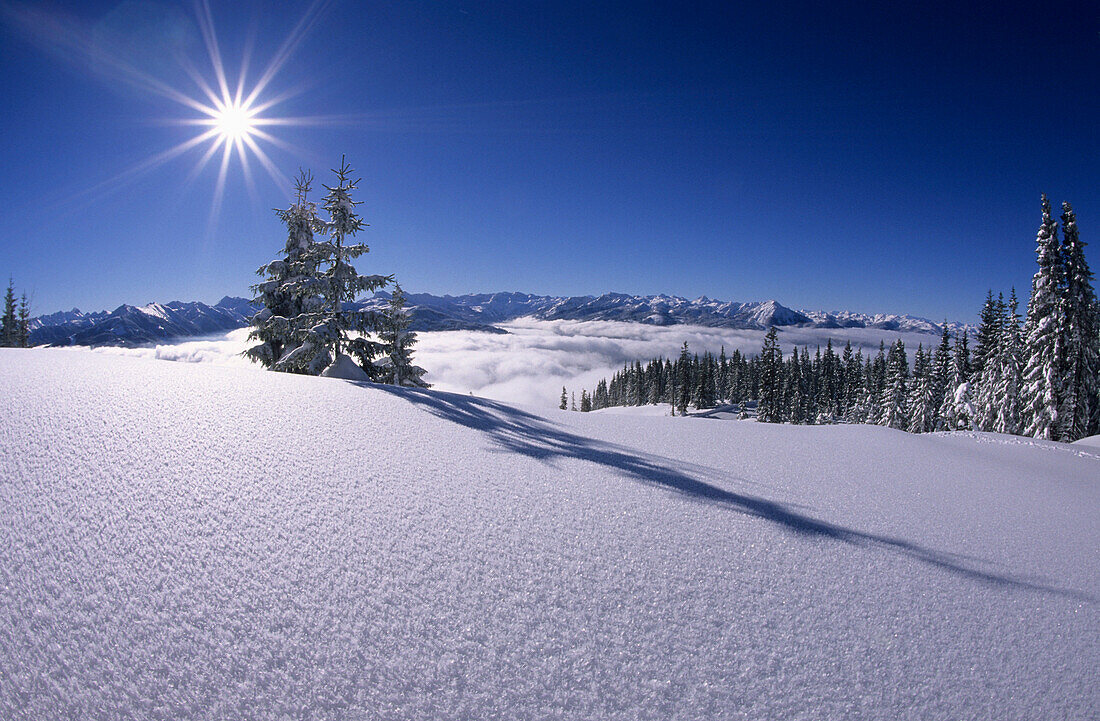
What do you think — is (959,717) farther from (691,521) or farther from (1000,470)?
(1000,470)

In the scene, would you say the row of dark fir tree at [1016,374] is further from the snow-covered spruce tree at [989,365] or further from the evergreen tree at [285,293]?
the evergreen tree at [285,293]

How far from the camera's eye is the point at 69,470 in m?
2.57

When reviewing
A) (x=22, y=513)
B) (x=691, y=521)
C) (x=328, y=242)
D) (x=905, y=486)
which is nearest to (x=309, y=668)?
(x=22, y=513)

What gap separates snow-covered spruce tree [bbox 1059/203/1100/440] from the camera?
73.7ft

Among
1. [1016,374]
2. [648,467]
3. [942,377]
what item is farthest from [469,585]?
[942,377]

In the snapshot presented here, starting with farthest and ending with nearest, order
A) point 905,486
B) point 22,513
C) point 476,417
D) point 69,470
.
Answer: point 476,417
point 905,486
point 69,470
point 22,513

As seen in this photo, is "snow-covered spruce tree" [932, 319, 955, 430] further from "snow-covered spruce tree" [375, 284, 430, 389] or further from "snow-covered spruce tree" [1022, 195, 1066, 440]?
"snow-covered spruce tree" [375, 284, 430, 389]

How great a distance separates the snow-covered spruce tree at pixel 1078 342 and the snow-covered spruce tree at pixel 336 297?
114ft

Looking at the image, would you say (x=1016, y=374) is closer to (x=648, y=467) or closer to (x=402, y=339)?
(x=648, y=467)


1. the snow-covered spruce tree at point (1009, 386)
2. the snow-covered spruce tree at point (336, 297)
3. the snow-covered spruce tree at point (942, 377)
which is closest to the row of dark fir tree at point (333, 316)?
the snow-covered spruce tree at point (336, 297)

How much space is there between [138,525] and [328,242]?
15031 mm

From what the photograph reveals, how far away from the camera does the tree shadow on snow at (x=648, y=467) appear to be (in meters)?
3.01

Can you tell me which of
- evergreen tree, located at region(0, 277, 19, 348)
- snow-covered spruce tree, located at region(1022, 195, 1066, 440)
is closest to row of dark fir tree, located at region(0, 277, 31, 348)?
evergreen tree, located at region(0, 277, 19, 348)

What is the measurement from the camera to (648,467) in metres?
4.60
